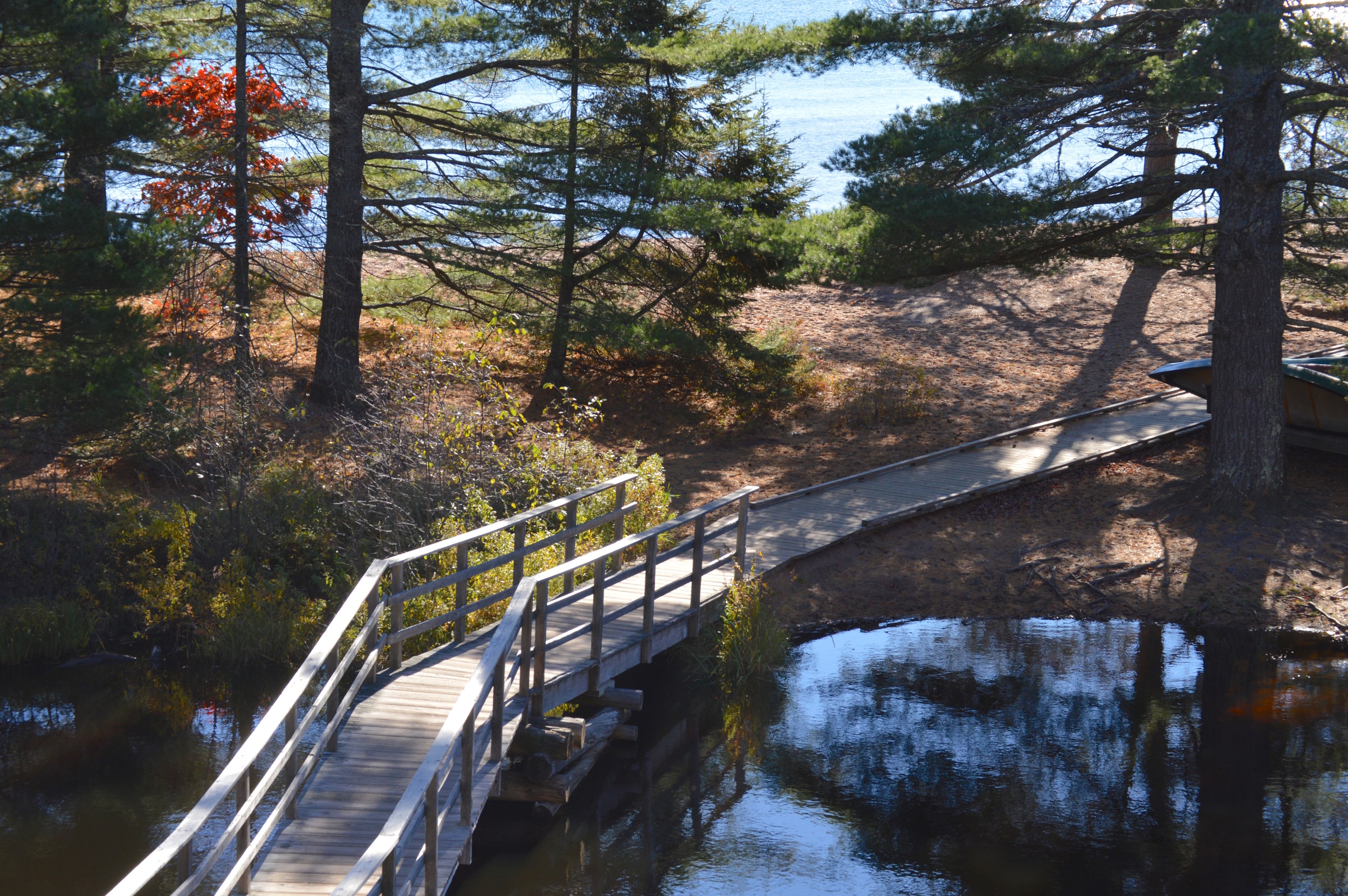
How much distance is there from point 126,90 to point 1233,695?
13583 millimetres

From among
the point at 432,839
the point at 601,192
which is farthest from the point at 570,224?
the point at 432,839

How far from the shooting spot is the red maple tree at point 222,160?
612 inches

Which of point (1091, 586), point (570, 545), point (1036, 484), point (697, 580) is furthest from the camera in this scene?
point (1036, 484)

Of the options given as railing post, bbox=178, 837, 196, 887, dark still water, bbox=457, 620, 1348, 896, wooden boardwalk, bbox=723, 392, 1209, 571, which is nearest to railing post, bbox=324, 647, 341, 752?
dark still water, bbox=457, 620, 1348, 896

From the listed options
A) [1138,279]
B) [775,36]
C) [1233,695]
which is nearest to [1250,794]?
[1233,695]

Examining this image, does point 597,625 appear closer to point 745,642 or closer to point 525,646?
point 525,646

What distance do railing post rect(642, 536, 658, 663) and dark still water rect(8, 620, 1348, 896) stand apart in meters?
1.00

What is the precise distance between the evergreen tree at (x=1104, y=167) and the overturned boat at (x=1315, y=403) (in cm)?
78

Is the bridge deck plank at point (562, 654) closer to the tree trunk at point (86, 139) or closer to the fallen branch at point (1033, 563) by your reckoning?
the fallen branch at point (1033, 563)

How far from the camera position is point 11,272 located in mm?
11000

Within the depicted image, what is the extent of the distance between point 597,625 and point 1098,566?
7042 mm

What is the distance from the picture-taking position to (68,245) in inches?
433

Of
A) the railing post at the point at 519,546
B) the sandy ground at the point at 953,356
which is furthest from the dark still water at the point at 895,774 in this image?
the sandy ground at the point at 953,356

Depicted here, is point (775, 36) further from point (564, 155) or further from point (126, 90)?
point (126, 90)
